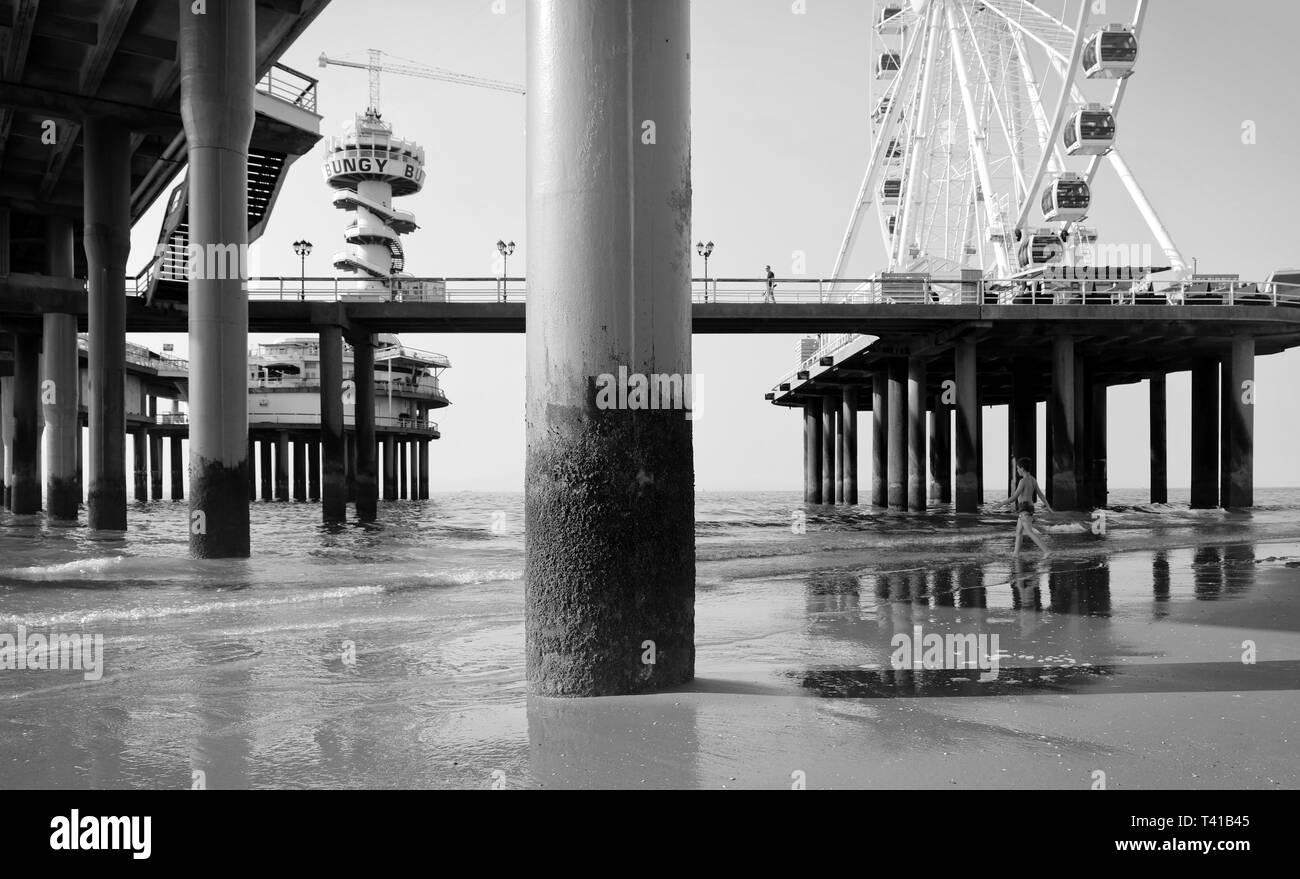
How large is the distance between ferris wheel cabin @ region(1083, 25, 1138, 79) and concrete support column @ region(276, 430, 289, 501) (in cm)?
5496

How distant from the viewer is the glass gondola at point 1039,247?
140ft

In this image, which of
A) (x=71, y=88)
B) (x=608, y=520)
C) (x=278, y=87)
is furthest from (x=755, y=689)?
(x=71, y=88)

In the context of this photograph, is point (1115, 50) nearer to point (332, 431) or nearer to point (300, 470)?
point (332, 431)

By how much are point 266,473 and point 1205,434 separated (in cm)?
6119

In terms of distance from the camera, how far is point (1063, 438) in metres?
34.4

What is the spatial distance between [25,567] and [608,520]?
46.8 ft

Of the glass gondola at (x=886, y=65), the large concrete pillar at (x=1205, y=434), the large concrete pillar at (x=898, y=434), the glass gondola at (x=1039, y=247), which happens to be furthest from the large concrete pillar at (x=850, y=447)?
the glass gondola at (x=886, y=65)

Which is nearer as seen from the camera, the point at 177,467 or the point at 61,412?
the point at 61,412

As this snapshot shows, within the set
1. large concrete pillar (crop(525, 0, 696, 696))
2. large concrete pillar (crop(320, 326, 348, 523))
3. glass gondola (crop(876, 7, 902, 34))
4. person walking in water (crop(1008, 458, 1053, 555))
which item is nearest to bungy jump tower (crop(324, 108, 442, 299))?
glass gondola (crop(876, 7, 902, 34))

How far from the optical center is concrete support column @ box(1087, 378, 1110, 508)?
45.4 meters

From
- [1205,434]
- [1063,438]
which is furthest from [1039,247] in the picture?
[1063,438]

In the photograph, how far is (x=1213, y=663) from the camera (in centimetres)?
696

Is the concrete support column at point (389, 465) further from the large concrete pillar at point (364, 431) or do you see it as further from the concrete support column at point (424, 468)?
the large concrete pillar at point (364, 431)

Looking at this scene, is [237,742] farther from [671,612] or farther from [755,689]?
[755,689]
